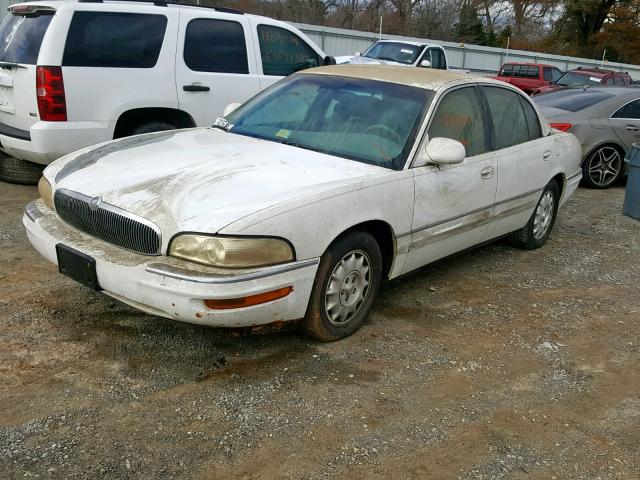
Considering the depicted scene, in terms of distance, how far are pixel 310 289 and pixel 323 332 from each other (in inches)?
14.9

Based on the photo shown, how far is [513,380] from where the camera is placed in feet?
11.8

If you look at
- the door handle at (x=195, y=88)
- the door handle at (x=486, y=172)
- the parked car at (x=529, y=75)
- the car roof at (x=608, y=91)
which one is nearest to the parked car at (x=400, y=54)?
the parked car at (x=529, y=75)

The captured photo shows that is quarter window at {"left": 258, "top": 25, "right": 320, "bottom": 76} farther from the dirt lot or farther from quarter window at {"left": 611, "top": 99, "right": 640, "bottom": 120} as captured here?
quarter window at {"left": 611, "top": 99, "right": 640, "bottom": 120}

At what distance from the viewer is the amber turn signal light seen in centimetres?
307

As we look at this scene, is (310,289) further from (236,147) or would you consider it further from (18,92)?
(18,92)

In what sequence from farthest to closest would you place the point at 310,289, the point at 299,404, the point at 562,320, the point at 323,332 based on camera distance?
the point at 562,320, the point at 323,332, the point at 310,289, the point at 299,404

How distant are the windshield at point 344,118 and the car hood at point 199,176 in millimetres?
153

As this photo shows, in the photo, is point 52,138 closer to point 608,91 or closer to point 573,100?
point 573,100

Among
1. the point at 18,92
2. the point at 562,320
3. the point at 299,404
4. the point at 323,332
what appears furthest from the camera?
the point at 18,92

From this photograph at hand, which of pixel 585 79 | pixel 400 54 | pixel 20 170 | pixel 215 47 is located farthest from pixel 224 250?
pixel 585 79

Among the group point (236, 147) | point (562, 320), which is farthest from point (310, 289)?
point (562, 320)

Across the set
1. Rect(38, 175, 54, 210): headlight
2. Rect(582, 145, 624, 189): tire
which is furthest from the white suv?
Rect(582, 145, 624, 189): tire

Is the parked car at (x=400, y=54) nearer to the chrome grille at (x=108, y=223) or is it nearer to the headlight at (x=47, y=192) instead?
the headlight at (x=47, y=192)

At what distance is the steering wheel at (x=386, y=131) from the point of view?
412 cm
